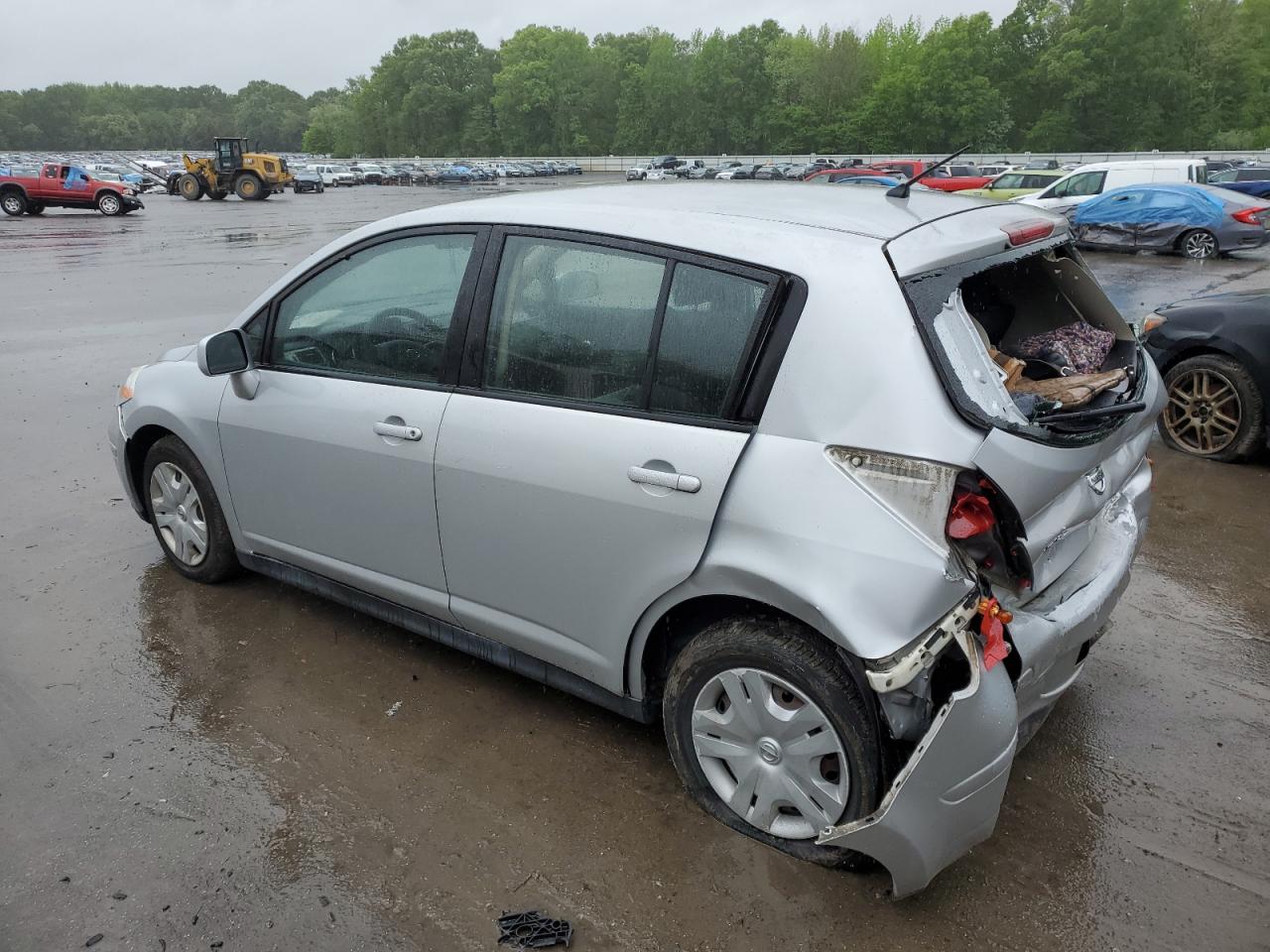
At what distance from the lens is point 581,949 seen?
94.5 inches

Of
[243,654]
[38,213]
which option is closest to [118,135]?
[38,213]

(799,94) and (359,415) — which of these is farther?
(799,94)

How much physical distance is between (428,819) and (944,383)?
1953mm

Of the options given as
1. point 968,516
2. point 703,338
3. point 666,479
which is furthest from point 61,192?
point 968,516

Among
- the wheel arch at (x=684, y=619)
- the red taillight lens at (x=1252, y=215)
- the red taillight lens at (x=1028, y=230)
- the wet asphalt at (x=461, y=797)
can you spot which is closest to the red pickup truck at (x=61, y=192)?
the red taillight lens at (x=1252, y=215)

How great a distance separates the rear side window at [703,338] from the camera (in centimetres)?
257

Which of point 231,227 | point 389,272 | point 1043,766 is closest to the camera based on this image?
point 1043,766

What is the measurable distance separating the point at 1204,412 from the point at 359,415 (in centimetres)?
541

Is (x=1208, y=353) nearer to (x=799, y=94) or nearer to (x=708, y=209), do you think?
(x=708, y=209)

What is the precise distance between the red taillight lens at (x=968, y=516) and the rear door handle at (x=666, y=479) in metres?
0.65

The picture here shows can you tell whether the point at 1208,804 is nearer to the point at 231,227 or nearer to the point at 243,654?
the point at 243,654

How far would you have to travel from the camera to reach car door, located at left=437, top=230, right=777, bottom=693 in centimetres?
258

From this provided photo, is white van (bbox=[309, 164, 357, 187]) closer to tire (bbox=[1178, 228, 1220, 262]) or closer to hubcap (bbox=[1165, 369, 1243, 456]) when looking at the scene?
tire (bbox=[1178, 228, 1220, 262])

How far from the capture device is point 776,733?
8.34ft
